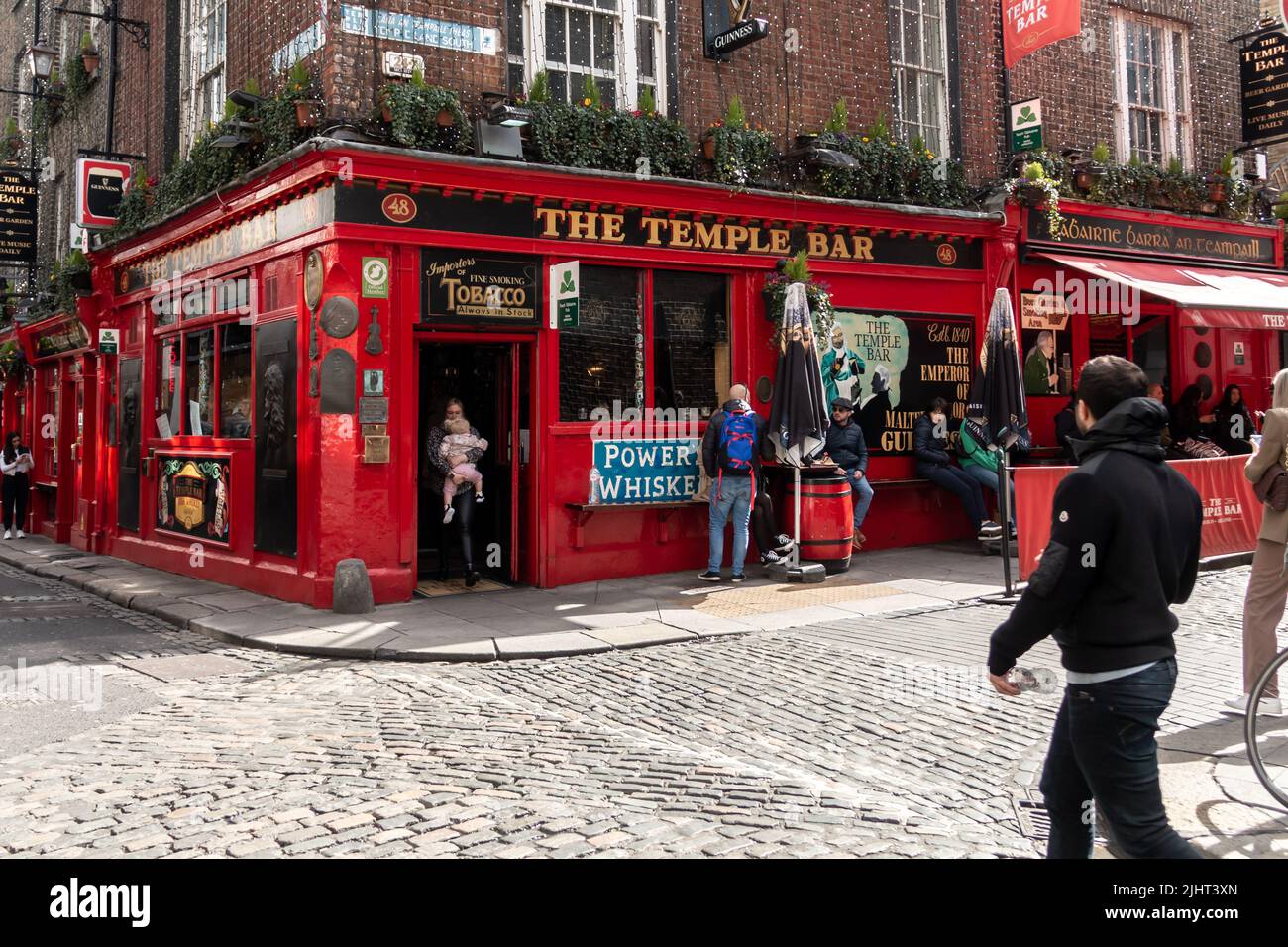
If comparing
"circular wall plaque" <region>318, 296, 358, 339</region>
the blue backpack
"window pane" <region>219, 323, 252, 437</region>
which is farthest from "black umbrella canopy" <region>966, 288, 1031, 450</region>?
"window pane" <region>219, 323, 252, 437</region>

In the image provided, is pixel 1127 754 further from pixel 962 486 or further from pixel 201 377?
pixel 201 377

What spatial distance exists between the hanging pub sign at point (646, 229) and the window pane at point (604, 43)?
5.98 ft

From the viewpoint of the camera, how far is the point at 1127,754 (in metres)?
3.08

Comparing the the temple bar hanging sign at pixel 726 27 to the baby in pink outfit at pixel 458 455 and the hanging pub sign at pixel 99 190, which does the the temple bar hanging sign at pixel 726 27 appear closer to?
the baby in pink outfit at pixel 458 455

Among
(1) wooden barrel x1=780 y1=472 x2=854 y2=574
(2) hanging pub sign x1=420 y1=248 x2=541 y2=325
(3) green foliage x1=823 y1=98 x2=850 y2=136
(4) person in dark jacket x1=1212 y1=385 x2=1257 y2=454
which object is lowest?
(1) wooden barrel x1=780 y1=472 x2=854 y2=574

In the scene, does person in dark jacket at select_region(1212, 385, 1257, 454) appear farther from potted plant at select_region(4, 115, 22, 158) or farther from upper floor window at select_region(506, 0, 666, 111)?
potted plant at select_region(4, 115, 22, 158)

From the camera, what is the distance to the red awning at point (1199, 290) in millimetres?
13961

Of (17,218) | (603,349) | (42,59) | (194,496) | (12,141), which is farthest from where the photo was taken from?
(12,141)

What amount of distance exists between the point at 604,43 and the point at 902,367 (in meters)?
5.35

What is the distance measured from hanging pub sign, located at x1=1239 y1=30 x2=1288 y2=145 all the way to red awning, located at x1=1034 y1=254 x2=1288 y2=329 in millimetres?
2924

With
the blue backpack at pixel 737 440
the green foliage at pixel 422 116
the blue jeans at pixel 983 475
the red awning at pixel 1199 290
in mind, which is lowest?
the blue jeans at pixel 983 475

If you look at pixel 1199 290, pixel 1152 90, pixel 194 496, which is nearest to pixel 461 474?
pixel 194 496

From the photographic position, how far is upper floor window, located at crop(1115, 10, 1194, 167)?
639 inches

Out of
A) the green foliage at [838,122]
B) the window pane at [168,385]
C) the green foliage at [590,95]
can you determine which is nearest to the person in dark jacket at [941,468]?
the green foliage at [838,122]
